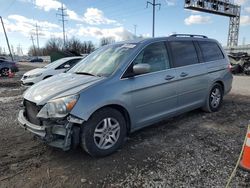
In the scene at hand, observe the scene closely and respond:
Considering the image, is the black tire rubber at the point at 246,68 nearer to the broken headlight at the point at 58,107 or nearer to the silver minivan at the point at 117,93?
the silver minivan at the point at 117,93

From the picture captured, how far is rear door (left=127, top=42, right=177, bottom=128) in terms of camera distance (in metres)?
3.97

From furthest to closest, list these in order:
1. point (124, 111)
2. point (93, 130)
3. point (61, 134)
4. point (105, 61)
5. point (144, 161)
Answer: point (105, 61) → point (124, 111) → point (144, 161) → point (93, 130) → point (61, 134)

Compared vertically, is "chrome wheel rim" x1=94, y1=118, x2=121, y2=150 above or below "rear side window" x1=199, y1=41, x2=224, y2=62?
below

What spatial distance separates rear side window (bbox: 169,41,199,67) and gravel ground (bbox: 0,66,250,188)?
1345mm

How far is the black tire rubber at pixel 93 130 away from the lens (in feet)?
11.0

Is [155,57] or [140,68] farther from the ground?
[155,57]

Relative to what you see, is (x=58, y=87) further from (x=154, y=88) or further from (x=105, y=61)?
(x=154, y=88)

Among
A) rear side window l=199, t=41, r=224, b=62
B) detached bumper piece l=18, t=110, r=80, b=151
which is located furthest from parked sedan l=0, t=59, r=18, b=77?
detached bumper piece l=18, t=110, r=80, b=151

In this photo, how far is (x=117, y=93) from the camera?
11.9 ft

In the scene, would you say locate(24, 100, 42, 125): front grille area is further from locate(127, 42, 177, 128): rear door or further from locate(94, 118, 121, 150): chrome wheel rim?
locate(127, 42, 177, 128): rear door

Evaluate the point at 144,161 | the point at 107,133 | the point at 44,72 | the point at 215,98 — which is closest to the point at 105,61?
the point at 107,133

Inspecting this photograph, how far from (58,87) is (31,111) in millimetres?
564

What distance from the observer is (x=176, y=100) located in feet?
15.2

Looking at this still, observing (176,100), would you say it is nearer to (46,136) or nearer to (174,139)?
(174,139)
